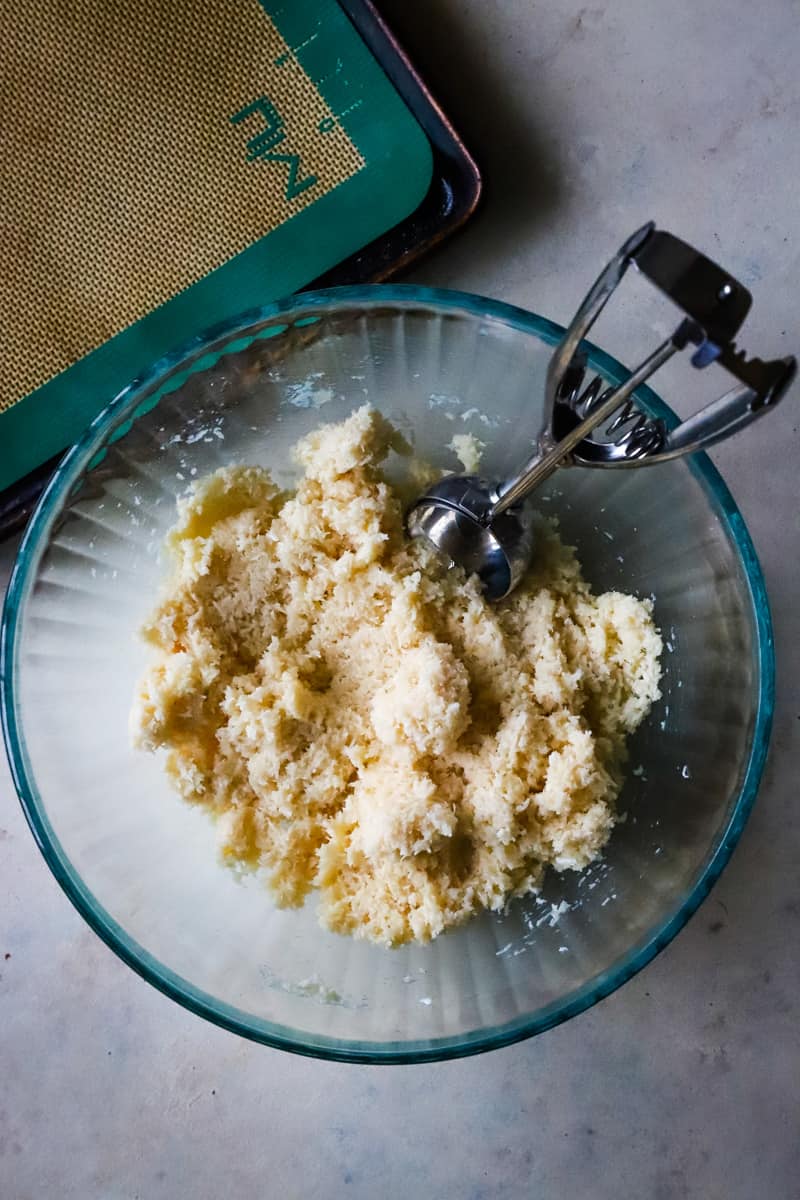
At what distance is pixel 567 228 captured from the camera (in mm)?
1113

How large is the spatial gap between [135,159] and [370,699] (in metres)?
0.62

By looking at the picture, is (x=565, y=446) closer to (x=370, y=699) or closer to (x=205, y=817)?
(x=370, y=699)

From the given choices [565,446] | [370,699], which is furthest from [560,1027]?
[565,446]

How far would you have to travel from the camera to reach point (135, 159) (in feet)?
3.44

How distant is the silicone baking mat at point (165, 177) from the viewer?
1.04m

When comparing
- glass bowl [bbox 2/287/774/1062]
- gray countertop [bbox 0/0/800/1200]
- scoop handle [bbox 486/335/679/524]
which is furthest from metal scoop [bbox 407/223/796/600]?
gray countertop [bbox 0/0/800/1200]

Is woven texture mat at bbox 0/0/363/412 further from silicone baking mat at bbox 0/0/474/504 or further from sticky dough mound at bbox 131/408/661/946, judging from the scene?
sticky dough mound at bbox 131/408/661/946

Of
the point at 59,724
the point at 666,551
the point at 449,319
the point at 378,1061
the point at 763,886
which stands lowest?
the point at 763,886

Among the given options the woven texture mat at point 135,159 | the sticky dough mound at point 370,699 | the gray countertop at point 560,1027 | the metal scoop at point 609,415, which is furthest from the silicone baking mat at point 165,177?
the metal scoop at point 609,415

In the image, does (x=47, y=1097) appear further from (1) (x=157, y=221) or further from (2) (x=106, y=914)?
(1) (x=157, y=221)

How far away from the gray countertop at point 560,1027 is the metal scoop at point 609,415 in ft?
0.96

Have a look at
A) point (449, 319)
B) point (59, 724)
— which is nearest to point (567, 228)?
point (449, 319)

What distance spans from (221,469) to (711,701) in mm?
536

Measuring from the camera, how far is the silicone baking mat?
3.42 feet
